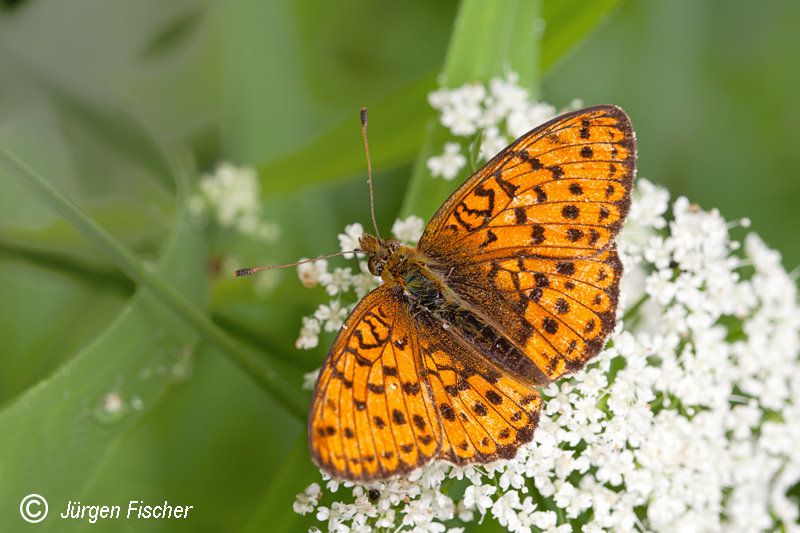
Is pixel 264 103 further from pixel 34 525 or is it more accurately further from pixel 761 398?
pixel 761 398

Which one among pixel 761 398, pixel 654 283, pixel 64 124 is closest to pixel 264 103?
pixel 64 124


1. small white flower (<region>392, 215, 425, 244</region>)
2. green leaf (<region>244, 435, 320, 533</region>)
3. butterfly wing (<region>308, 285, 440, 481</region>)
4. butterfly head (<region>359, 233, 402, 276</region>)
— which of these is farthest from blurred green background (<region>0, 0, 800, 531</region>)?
butterfly wing (<region>308, 285, 440, 481</region>)

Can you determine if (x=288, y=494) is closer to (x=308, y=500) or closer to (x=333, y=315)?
(x=308, y=500)

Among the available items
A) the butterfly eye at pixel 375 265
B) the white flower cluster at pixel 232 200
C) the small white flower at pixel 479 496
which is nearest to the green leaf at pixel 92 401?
the white flower cluster at pixel 232 200

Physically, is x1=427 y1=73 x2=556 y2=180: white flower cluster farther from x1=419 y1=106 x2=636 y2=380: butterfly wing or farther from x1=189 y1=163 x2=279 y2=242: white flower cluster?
x1=189 y1=163 x2=279 y2=242: white flower cluster

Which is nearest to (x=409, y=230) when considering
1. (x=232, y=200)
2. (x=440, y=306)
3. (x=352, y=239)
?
(x=352, y=239)
